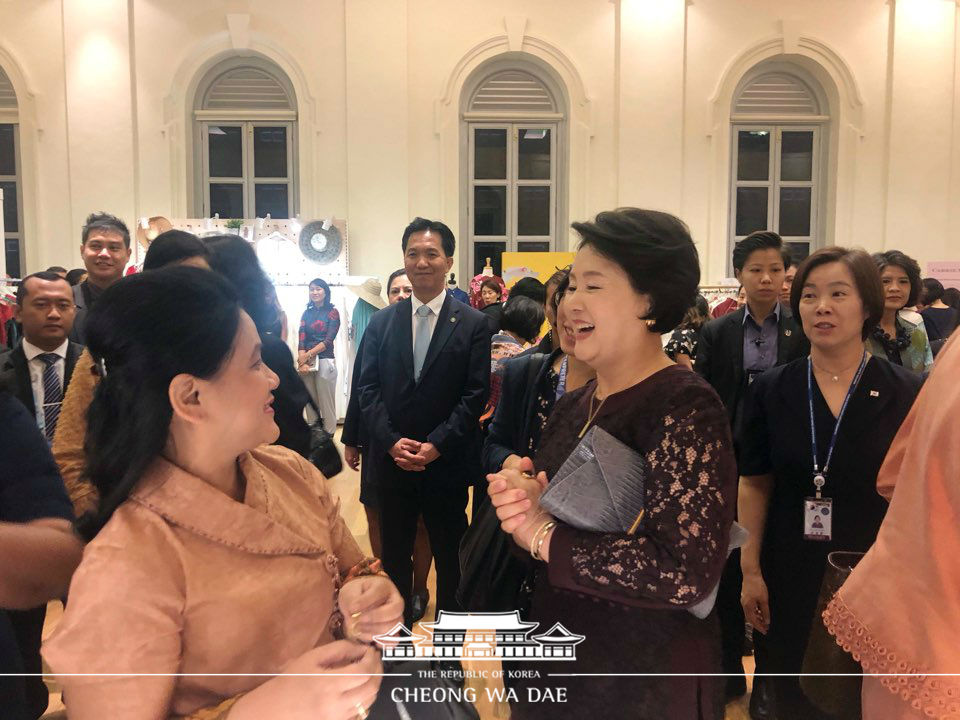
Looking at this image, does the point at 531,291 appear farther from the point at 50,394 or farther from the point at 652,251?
the point at 652,251

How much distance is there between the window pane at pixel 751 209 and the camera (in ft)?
25.4

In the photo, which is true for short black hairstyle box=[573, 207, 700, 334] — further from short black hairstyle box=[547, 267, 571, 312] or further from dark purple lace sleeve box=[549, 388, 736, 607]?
short black hairstyle box=[547, 267, 571, 312]

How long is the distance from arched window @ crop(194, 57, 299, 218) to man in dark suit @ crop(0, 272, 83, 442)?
18.5 feet

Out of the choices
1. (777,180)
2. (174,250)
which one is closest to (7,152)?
(174,250)

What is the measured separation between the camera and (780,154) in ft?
25.3

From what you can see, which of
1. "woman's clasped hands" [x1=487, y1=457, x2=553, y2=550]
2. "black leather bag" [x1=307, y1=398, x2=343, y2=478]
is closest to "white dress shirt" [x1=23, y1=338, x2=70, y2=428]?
"black leather bag" [x1=307, y1=398, x2=343, y2=478]

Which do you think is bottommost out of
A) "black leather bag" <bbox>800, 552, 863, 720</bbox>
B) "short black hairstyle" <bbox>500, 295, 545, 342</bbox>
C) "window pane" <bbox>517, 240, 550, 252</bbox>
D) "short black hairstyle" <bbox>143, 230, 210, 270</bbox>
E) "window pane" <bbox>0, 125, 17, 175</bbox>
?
"black leather bag" <bbox>800, 552, 863, 720</bbox>

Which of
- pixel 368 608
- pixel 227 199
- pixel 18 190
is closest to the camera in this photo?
pixel 368 608

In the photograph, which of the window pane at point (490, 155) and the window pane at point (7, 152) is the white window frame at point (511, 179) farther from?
the window pane at point (7, 152)

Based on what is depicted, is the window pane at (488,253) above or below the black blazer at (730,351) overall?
above

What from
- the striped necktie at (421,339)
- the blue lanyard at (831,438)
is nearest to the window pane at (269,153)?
the striped necktie at (421,339)

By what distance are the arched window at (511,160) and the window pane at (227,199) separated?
8.52ft

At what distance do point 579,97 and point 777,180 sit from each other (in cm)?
255

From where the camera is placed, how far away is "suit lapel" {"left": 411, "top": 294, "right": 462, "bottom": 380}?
2.60m
